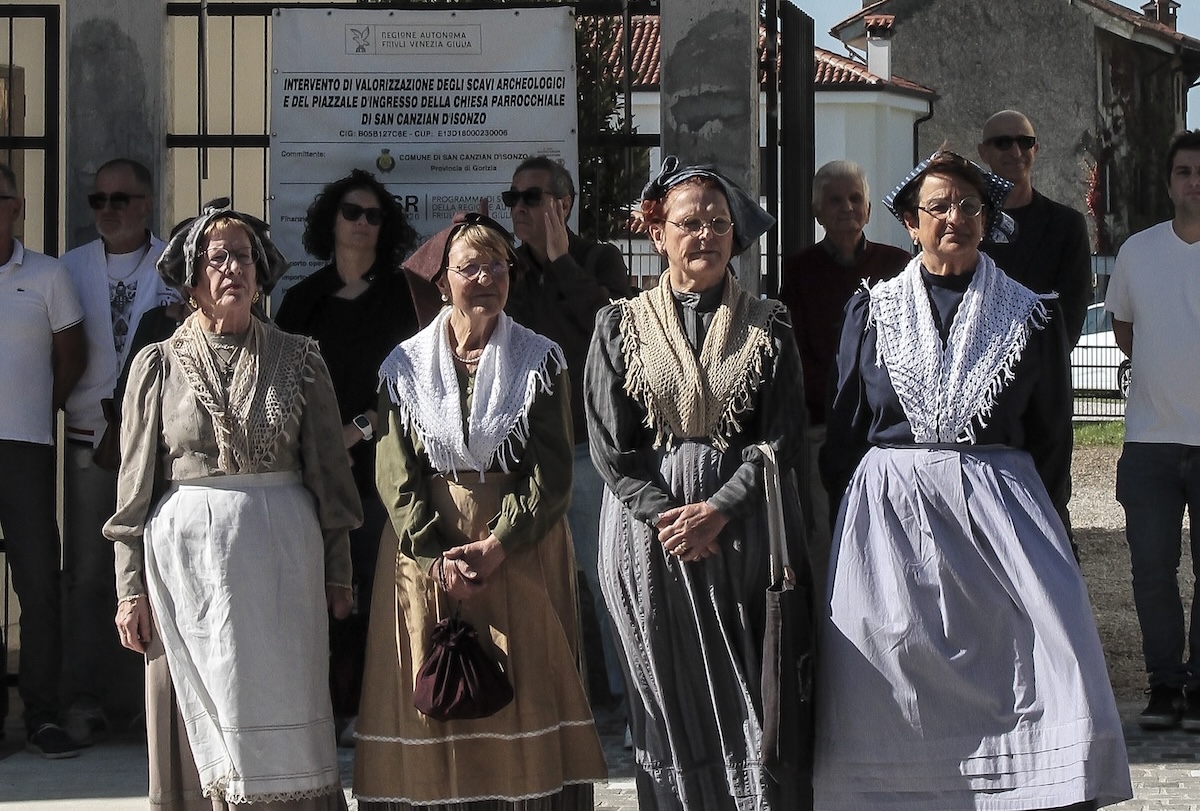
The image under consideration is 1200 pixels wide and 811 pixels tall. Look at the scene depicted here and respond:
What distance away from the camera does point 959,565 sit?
4.60 meters

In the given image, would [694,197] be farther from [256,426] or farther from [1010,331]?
[256,426]

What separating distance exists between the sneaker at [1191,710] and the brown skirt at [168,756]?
3567 millimetres

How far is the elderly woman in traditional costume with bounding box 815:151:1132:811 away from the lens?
14.7 feet

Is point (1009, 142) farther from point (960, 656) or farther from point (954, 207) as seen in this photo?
point (960, 656)

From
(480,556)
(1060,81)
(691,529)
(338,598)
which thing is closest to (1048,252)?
(691,529)

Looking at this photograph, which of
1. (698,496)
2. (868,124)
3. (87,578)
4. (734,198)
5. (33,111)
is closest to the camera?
(698,496)

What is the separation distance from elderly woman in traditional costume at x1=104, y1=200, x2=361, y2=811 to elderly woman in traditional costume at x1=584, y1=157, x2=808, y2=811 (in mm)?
879

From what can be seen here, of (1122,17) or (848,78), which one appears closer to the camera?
(848,78)

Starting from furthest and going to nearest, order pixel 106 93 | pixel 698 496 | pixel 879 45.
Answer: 1. pixel 879 45
2. pixel 106 93
3. pixel 698 496

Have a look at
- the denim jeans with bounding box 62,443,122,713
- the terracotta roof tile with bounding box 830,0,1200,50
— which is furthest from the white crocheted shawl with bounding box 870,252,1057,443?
the terracotta roof tile with bounding box 830,0,1200,50

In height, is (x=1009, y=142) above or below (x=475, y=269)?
above

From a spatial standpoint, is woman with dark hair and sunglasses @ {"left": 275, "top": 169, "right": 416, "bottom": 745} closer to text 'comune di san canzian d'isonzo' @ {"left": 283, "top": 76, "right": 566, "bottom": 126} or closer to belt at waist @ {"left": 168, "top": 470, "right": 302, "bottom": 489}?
text 'comune di san canzian d'isonzo' @ {"left": 283, "top": 76, "right": 566, "bottom": 126}

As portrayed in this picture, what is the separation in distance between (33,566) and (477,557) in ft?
8.40

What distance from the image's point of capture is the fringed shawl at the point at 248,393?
4.82 metres
